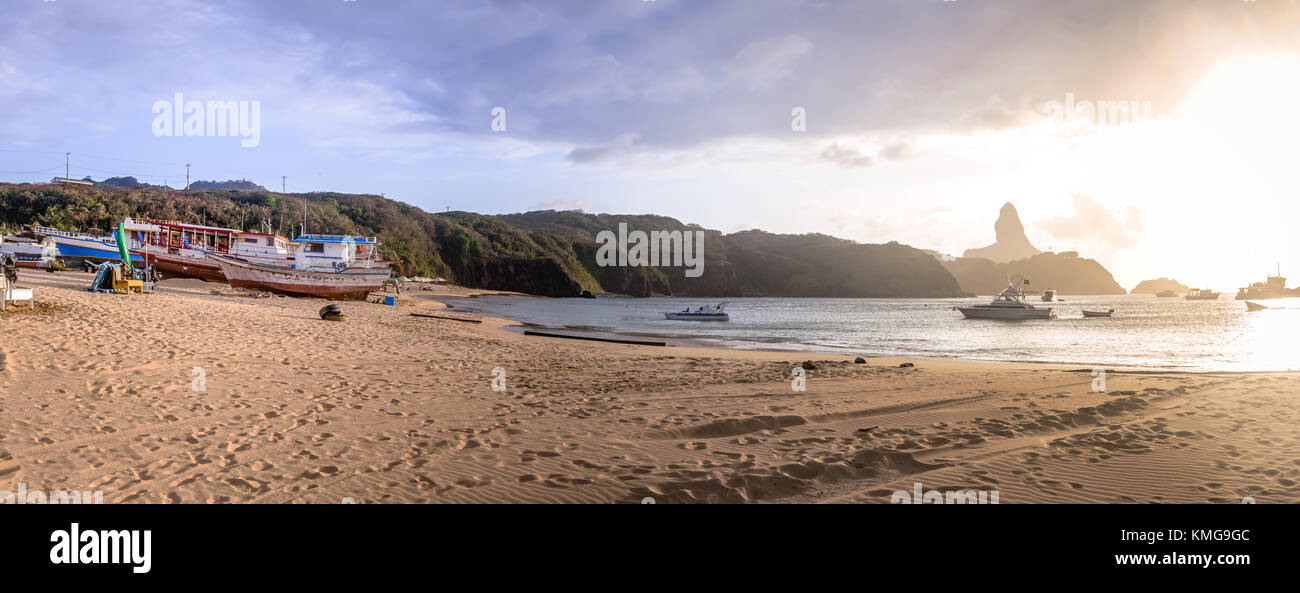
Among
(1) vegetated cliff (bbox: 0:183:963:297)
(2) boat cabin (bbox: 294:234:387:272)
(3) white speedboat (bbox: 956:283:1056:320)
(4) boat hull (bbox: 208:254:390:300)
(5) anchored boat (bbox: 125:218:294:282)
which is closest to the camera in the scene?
(4) boat hull (bbox: 208:254:390:300)

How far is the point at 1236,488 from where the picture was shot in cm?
549

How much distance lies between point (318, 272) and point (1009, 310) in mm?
53033

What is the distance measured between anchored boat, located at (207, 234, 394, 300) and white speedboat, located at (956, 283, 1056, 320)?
47.7 m

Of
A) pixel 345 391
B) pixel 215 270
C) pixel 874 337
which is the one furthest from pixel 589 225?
pixel 345 391

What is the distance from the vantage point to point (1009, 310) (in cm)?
4659

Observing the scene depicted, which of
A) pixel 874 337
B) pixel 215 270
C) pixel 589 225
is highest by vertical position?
pixel 589 225

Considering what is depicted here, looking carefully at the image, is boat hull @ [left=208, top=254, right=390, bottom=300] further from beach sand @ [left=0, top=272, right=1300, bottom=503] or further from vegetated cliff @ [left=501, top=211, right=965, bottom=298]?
vegetated cliff @ [left=501, top=211, right=965, bottom=298]

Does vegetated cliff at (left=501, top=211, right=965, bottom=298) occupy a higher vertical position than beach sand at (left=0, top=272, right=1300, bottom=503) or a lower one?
higher

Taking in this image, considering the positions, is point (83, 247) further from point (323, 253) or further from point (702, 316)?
point (702, 316)

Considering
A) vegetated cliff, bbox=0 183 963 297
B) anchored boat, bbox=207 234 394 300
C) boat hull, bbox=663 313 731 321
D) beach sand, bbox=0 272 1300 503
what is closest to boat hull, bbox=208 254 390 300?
anchored boat, bbox=207 234 394 300

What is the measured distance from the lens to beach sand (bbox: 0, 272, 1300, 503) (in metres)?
5.28
